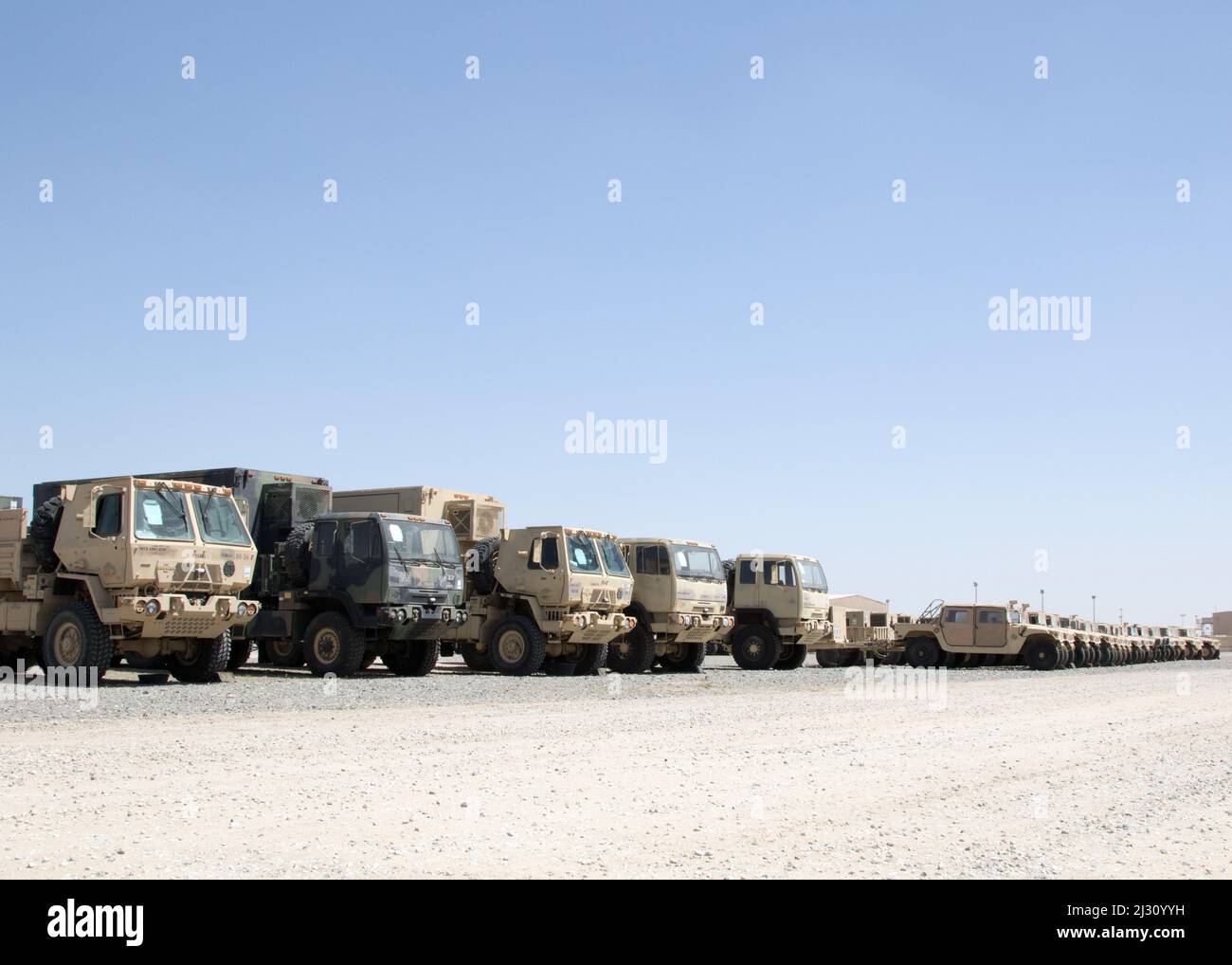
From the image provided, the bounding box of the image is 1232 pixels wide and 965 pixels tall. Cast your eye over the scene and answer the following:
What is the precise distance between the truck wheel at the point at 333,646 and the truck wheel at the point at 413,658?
60.2 inches

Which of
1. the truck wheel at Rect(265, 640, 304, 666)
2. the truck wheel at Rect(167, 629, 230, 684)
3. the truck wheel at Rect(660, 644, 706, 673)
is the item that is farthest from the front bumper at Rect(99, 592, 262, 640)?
the truck wheel at Rect(660, 644, 706, 673)

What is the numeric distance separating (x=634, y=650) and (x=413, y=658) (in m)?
5.47

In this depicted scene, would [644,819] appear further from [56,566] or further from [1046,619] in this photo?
[1046,619]

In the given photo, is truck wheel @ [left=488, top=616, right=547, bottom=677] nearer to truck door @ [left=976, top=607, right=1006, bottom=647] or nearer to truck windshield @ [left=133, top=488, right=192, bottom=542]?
truck windshield @ [left=133, top=488, right=192, bottom=542]

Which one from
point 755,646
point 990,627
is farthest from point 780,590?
point 990,627

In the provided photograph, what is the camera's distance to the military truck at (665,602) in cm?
2548

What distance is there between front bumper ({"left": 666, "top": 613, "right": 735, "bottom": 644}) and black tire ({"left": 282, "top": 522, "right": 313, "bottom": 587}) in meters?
7.72

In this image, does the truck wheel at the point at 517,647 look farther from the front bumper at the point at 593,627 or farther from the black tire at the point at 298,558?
the black tire at the point at 298,558

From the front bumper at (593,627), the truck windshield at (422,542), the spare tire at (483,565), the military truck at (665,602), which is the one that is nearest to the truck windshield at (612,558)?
the front bumper at (593,627)

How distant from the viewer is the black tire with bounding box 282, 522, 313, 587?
2078cm

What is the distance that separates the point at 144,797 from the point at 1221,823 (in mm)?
6723

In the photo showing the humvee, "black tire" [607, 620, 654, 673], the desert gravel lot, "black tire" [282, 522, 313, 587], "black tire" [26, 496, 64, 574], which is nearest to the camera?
the desert gravel lot
